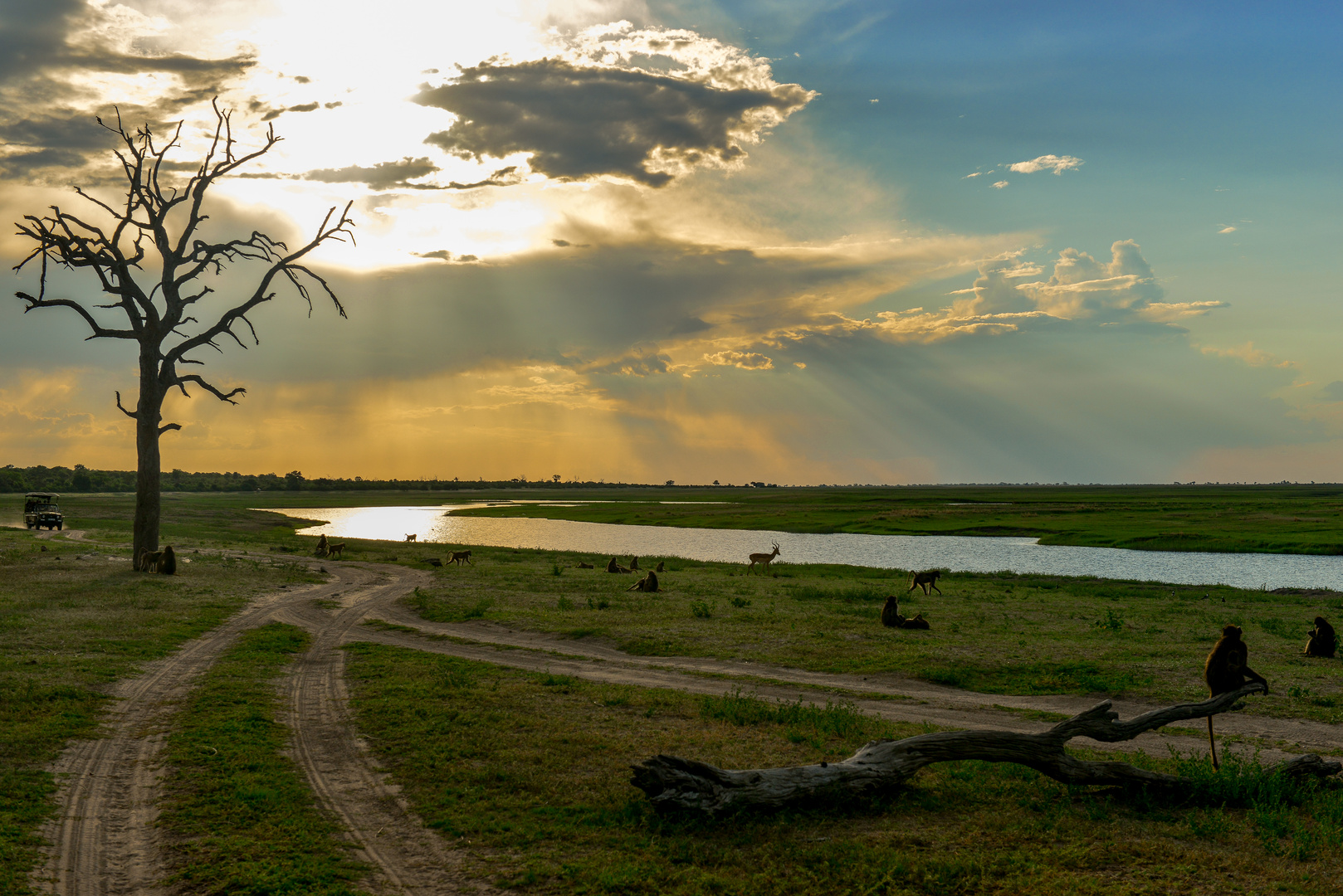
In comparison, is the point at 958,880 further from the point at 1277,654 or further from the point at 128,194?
the point at 128,194

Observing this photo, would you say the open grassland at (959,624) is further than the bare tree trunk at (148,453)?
No

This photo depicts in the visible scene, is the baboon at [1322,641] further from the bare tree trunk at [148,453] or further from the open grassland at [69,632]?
the bare tree trunk at [148,453]

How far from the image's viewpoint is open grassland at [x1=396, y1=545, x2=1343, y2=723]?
18344mm

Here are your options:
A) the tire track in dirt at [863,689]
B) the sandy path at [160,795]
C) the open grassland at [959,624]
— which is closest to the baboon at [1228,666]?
the tire track in dirt at [863,689]

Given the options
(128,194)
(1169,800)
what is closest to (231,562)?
(128,194)

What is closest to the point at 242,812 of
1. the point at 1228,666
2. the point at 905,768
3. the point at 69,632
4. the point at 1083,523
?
the point at 905,768

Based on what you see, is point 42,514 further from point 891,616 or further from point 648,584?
point 891,616

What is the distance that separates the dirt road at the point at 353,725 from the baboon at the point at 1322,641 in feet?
24.8

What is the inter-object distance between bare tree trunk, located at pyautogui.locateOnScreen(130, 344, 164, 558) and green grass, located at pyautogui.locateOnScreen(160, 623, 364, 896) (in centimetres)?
2506

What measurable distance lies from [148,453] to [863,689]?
33.9m

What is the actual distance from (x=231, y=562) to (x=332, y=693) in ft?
92.6

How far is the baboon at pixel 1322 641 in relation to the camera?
20.2m

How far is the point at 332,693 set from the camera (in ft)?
50.8

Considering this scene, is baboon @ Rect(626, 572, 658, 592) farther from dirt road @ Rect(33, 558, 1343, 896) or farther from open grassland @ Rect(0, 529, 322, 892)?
open grassland @ Rect(0, 529, 322, 892)
